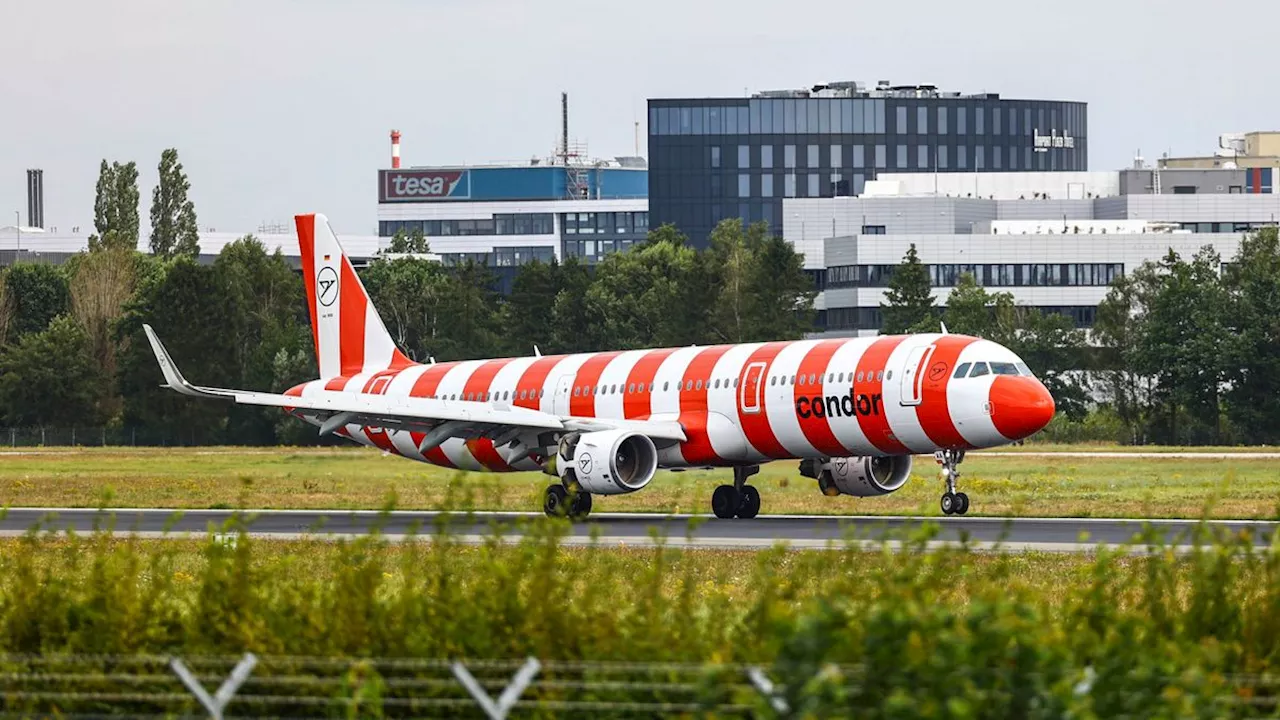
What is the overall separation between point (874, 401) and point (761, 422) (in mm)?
2635

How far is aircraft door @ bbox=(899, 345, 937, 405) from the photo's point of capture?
4088 cm

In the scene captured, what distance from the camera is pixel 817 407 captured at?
1652 inches

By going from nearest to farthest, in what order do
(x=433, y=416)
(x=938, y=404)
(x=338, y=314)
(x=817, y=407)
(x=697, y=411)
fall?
(x=938, y=404)
(x=817, y=407)
(x=697, y=411)
(x=433, y=416)
(x=338, y=314)

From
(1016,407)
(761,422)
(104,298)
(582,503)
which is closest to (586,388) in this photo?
(582,503)

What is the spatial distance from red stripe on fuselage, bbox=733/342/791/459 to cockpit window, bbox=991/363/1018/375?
438 centimetres

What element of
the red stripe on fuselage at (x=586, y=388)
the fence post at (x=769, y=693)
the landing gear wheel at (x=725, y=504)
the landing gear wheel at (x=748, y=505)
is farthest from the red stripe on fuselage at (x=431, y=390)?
the fence post at (x=769, y=693)

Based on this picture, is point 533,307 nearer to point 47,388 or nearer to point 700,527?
point 47,388

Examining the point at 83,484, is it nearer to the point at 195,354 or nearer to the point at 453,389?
the point at 453,389

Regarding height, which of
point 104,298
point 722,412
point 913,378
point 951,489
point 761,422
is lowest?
point 951,489

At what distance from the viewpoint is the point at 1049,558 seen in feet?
103

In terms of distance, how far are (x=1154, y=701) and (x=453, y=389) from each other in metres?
38.7

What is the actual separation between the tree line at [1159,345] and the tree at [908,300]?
0.08 m

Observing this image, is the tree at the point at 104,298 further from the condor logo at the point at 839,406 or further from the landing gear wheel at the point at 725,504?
the condor logo at the point at 839,406

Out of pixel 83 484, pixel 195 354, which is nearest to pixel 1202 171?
pixel 195 354
